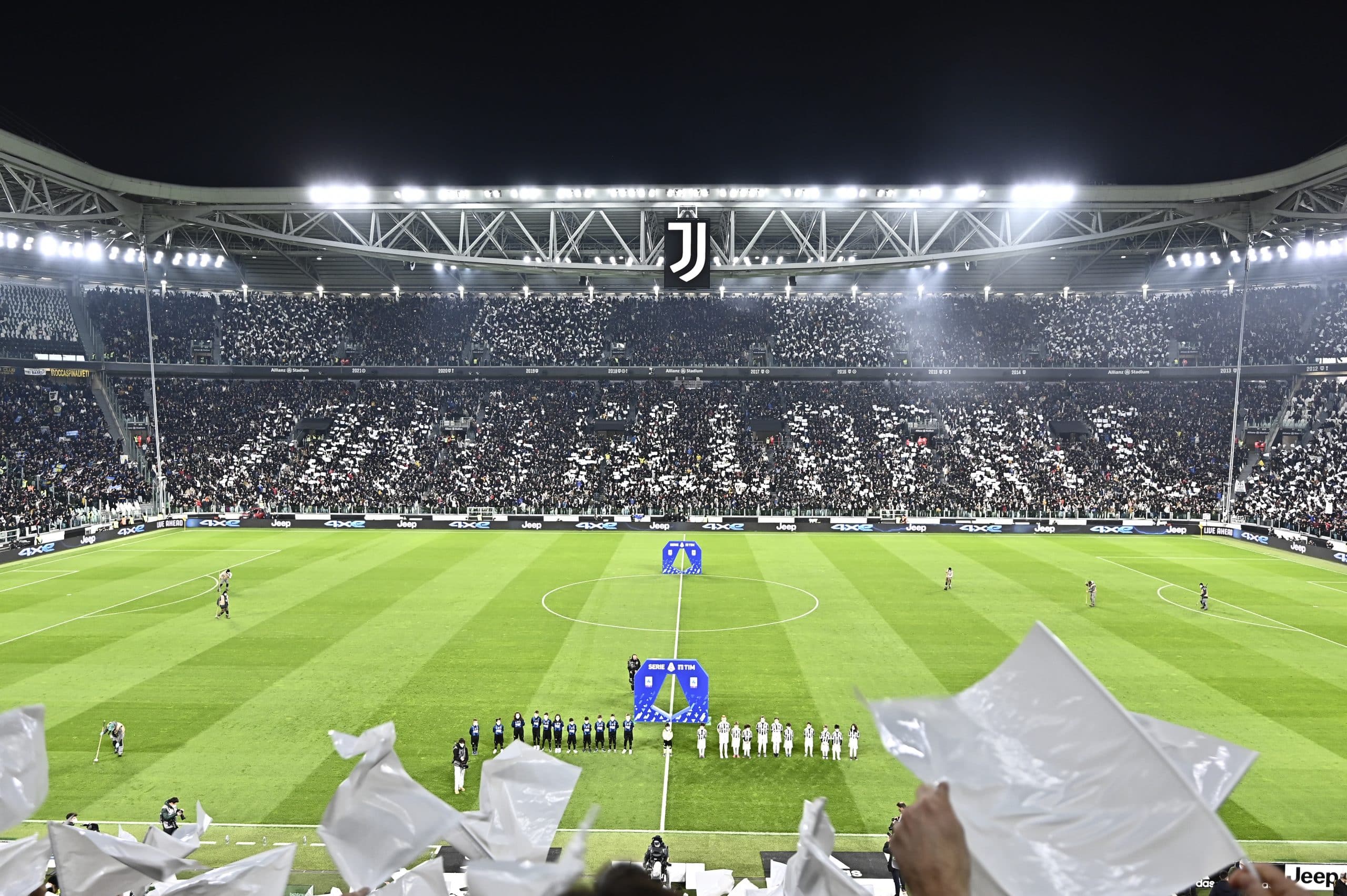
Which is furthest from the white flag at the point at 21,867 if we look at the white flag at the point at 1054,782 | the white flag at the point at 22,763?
the white flag at the point at 1054,782

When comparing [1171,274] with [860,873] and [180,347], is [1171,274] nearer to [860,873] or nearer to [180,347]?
[860,873]

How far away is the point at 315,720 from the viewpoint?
21.5 m

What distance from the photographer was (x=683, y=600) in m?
34.0

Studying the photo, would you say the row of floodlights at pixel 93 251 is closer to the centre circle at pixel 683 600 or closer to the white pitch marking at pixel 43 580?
the white pitch marking at pixel 43 580

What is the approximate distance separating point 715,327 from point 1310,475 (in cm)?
4210

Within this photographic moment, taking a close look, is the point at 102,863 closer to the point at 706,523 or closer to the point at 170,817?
the point at 170,817

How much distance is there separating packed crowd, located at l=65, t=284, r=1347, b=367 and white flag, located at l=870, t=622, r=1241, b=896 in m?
64.3

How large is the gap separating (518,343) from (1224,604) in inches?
2036

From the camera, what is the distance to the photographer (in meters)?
15.0

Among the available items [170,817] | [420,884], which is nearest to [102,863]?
[420,884]

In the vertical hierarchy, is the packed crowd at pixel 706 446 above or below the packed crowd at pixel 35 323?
below

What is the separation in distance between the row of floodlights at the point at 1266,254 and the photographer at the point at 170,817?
201ft

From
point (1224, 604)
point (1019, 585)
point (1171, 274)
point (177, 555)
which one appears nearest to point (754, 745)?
point (1019, 585)

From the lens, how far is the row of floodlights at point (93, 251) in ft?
165
